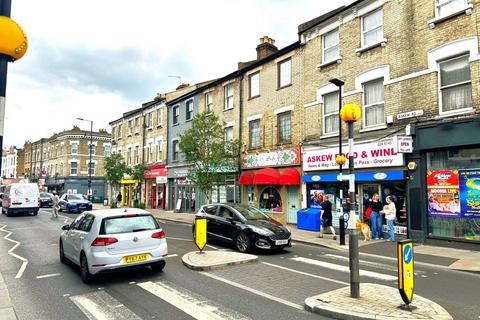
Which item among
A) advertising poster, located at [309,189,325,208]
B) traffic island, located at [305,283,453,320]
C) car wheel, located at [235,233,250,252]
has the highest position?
advertising poster, located at [309,189,325,208]

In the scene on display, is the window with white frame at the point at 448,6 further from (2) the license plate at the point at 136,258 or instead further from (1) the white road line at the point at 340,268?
(2) the license plate at the point at 136,258

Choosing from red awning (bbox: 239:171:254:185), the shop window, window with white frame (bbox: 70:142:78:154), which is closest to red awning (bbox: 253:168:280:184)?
red awning (bbox: 239:171:254:185)

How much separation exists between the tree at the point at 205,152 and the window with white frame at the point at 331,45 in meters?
7.00

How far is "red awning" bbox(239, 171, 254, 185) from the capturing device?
2034cm

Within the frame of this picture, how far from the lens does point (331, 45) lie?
17.1 metres

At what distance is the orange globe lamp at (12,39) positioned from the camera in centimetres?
271

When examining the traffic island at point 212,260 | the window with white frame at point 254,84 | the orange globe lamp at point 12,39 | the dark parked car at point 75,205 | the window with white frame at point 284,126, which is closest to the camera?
the orange globe lamp at point 12,39

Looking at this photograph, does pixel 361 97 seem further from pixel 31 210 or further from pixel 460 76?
pixel 31 210

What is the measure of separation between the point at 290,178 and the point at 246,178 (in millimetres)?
3545

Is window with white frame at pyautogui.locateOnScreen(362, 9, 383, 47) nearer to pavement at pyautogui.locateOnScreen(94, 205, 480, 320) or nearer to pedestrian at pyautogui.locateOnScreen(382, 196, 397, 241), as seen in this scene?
pedestrian at pyautogui.locateOnScreen(382, 196, 397, 241)

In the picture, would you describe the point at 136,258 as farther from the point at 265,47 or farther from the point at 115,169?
the point at 115,169

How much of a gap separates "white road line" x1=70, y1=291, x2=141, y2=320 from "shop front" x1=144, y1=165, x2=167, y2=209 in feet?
80.9

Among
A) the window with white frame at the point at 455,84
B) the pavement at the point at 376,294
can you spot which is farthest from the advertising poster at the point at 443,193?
the window with white frame at the point at 455,84

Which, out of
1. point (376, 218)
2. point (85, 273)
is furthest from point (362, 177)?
point (85, 273)
